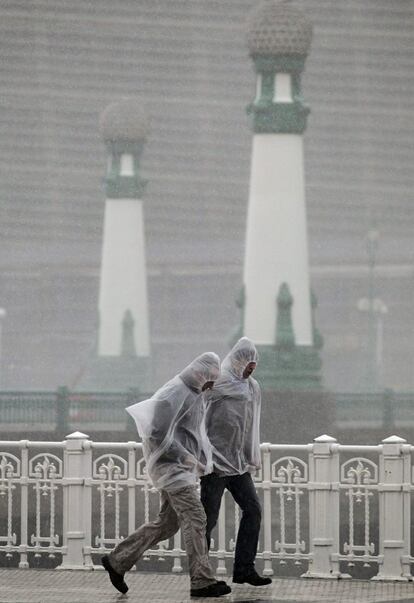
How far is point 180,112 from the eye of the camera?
57.7 meters

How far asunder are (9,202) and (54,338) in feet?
17.3

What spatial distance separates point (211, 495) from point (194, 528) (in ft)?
1.29

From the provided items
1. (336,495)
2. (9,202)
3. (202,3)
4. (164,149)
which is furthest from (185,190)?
(336,495)

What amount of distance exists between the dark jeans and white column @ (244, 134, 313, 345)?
56.0ft

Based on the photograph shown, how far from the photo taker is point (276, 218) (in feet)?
85.8

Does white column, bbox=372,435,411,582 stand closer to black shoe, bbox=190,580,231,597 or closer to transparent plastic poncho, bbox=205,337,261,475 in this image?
transparent plastic poncho, bbox=205,337,261,475

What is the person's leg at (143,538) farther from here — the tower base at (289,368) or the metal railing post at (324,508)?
the tower base at (289,368)

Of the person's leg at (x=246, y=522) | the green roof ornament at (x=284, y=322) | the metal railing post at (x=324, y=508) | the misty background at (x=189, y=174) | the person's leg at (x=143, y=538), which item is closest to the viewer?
the person's leg at (x=143, y=538)

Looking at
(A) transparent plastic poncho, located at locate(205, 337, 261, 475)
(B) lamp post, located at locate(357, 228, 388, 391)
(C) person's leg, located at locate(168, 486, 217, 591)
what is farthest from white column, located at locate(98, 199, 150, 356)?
(C) person's leg, located at locate(168, 486, 217, 591)

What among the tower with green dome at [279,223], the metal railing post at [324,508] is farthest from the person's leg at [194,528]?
the tower with green dome at [279,223]

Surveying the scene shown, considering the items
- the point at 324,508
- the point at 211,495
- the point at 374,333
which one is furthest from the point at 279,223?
the point at 374,333

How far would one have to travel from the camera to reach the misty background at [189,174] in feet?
169

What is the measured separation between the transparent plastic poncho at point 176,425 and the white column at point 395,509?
52.0 inches

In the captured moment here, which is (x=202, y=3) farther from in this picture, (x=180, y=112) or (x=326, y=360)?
(x=326, y=360)
